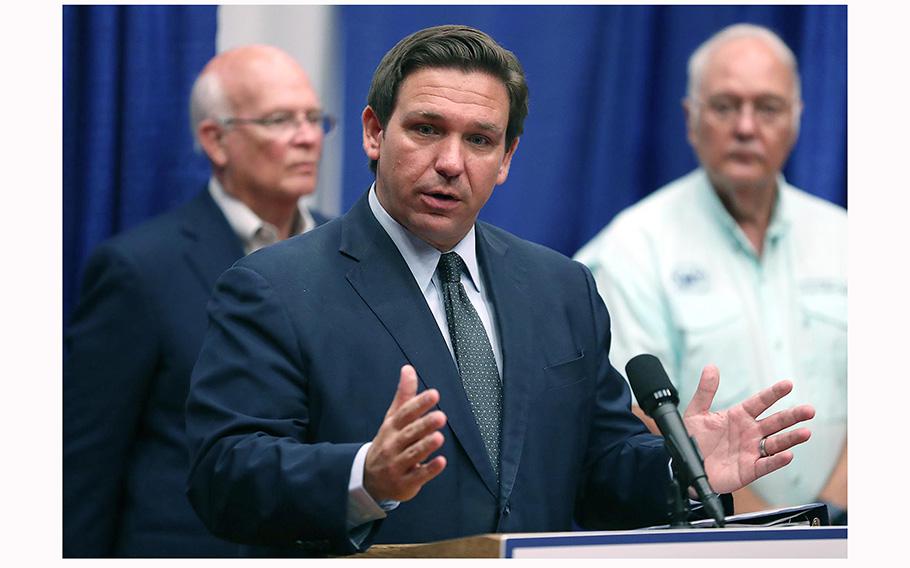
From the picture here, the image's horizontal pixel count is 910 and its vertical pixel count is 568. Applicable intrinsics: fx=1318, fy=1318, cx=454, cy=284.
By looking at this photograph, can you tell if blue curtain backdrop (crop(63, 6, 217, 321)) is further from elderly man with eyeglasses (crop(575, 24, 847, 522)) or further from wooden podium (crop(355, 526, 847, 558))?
wooden podium (crop(355, 526, 847, 558))

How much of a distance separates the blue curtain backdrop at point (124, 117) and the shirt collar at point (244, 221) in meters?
0.22

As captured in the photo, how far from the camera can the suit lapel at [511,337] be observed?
2389 mm

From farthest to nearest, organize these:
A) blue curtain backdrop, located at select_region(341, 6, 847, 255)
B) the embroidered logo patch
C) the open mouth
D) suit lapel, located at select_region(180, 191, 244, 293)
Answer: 1. blue curtain backdrop, located at select_region(341, 6, 847, 255)
2. the embroidered logo patch
3. suit lapel, located at select_region(180, 191, 244, 293)
4. the open mouth

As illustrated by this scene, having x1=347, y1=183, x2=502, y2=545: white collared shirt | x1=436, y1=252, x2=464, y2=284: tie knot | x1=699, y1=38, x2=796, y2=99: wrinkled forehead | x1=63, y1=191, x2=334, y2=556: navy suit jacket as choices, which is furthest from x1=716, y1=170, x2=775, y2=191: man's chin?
x1=436, y1=252, x2=464, y2=284: tie knot

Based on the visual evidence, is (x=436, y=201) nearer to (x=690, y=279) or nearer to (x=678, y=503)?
(x=678, y=503)

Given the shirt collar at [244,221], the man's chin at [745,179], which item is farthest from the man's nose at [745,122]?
the shirt collar at [244,221]

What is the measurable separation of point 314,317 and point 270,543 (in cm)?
40

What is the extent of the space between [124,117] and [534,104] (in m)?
1.45

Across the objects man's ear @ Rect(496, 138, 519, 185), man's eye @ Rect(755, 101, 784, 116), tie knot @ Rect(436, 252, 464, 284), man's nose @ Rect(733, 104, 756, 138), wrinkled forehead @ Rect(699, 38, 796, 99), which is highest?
wrinkled forehead @ Rect(699, 38, 796, 99)

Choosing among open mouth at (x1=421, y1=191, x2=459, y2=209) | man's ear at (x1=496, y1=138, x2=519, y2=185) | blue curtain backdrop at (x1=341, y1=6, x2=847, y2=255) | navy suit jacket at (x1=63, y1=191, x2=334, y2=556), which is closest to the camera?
open mouth at (x1=421, y1=191, x2=459, y2=209)

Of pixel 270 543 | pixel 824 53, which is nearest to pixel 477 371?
pixel 270 543

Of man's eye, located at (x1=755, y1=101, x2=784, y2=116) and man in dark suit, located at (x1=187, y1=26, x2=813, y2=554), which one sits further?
man's eye, located at (x1=755, y1=101, x2=784, y2=116)

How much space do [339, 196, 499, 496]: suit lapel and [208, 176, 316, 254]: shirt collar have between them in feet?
4.81

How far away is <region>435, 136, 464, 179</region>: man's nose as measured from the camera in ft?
7.92
